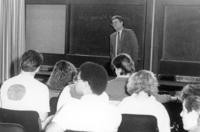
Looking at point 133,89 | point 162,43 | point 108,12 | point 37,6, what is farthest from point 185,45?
point 133,89

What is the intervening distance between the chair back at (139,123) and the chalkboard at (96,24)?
410cm

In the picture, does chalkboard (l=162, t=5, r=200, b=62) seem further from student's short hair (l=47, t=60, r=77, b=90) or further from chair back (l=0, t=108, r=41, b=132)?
chair back (l=0, t=108, r=41, b=132)

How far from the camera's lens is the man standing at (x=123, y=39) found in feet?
19.6

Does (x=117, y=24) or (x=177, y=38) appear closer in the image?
(x=117, y=24)

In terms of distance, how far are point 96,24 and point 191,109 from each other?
4.63 meters

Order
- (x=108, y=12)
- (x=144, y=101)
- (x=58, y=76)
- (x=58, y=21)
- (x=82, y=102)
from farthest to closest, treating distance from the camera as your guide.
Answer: (x=58, y=21) → (x=108, y=12) → (x=58, y=76) → (x=144, y=101) → (x=82, y=102)

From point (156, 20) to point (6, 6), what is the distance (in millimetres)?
2719

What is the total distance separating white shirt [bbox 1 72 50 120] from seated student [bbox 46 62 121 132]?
810 millimetres

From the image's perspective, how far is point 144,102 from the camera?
2.67 meters

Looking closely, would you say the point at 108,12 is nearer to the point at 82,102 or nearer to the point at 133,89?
the point at 133,89

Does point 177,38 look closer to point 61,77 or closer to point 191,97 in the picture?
point 61,77

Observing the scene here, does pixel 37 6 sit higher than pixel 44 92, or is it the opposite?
pixel 37 6

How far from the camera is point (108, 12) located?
6.54m

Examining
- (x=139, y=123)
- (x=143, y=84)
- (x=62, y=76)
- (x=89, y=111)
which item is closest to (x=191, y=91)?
(x=139, y=123)
